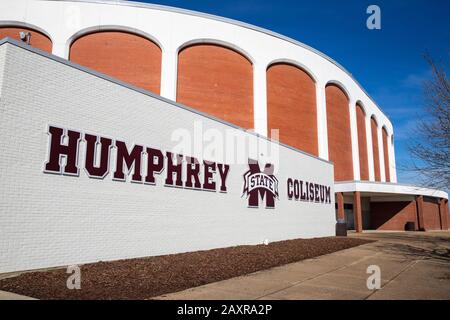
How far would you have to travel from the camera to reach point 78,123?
10.0 metres

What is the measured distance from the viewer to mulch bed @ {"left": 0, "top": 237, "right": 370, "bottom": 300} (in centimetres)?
691

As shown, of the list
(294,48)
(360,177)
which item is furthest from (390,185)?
(294,48)

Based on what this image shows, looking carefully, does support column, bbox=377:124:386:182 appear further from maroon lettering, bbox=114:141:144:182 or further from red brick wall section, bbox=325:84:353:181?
maroon lettering, bbox=114:141:144:182

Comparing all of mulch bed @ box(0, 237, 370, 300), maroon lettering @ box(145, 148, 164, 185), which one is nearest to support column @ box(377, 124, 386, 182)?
mulch bed @ box(0, 237, 370, 300)

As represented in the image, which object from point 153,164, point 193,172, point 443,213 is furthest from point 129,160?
point 443,213

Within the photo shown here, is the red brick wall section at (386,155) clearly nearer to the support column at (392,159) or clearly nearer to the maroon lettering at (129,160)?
the support column at (392,159)

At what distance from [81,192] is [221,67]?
790 inches

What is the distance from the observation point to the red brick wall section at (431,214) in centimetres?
3759

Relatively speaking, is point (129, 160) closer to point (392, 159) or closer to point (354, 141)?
point (354, 141)

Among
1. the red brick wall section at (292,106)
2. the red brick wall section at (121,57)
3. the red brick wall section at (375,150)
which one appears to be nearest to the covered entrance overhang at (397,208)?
the red brick wall section at (292,106)

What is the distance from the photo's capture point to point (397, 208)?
37469 millimetres

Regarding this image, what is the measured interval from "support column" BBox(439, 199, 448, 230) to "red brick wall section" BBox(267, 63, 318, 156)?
1997cm

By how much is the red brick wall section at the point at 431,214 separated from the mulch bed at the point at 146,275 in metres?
30.4

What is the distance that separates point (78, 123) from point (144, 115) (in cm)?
252
